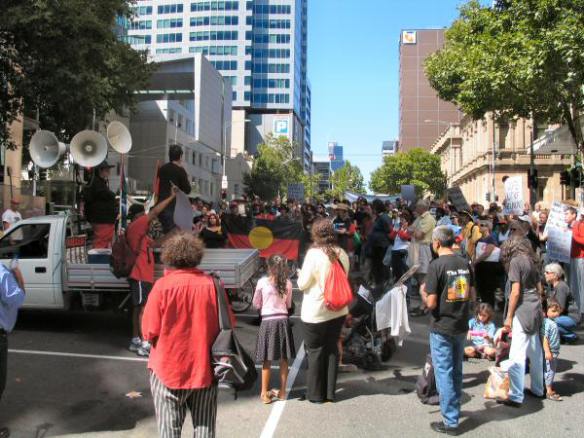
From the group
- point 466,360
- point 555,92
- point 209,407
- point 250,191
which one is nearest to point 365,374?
point 466,360

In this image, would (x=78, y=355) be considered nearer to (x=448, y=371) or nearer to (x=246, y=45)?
(x=448, y=371)

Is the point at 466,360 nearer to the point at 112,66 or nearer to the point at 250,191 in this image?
the point at 112,66

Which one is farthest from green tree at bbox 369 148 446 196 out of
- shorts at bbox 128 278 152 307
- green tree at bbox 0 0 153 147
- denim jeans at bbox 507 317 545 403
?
denim jeans at bbox 507 317 545 403

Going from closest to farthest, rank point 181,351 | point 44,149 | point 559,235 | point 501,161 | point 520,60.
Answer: point 181,351, point 559,235, point 44,149, point 520,60, point 501,161

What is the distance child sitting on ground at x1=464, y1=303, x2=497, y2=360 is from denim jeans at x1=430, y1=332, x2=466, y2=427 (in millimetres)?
2334

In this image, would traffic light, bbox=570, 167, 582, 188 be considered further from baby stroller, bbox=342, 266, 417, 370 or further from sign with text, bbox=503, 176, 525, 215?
baby stroller, bbox=342, 266, 417, 370

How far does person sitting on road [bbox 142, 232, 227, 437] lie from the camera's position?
338 cm

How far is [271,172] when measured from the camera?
237ft

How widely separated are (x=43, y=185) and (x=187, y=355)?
2699cm

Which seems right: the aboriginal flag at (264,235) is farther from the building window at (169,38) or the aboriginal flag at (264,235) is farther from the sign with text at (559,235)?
the building window at (169,38)

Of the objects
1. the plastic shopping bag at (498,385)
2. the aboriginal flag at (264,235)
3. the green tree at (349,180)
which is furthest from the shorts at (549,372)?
the green tree at (349,180)

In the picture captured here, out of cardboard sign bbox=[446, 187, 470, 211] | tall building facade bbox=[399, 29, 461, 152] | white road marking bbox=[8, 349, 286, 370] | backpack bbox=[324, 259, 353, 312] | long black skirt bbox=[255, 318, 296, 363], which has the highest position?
tall building facade bbox=[399, 29, 461, 152]

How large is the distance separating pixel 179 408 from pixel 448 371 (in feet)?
8.22

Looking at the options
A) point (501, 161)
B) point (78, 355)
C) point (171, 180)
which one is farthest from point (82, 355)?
point (501, 161)
